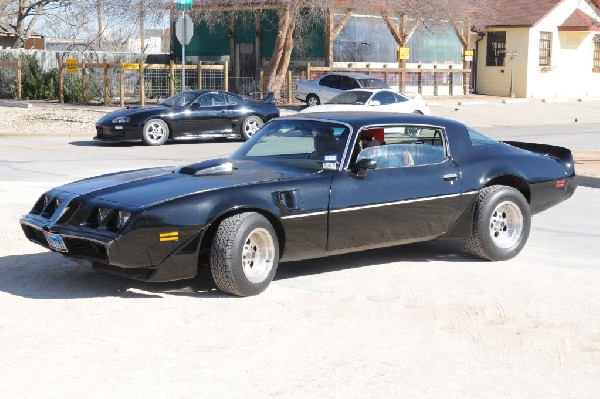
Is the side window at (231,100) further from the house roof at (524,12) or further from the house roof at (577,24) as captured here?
the house roof at (577,24)

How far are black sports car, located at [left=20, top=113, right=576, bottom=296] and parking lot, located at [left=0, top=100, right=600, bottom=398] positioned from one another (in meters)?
0.31

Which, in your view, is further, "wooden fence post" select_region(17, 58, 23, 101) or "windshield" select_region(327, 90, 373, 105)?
"wooden fence post" select_region(17, 58, 23, 101)

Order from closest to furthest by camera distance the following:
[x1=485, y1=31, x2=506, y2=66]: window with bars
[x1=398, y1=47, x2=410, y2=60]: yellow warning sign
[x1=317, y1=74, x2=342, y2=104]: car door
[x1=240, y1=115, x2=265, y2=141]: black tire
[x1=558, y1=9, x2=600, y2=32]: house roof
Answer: [x1=240, y1=115, x2=265, y2=141]: black tire → [x1=317, y1=74, x2=342, y2=104]: car door → [x1=398, y1=47, x2=410, y2=60]: yellow warning sign → [x1=485, y1=31, x2=506, y2=66]: window with bars → [x1=558, y1=9, x2=600, y2=32]: house roof

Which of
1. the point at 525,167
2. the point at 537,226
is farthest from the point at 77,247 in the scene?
the point at 537,226

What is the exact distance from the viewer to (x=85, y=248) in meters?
7.32

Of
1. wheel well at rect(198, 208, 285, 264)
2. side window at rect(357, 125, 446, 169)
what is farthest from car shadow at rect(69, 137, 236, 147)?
wheel well at rect(198, 208, 285, 264)

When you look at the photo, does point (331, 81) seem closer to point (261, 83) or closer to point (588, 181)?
point (261, 83)

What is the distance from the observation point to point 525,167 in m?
9.29

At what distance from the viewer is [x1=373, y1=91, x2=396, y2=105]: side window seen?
27.6 metres

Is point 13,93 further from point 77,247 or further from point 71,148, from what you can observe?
point 77,247

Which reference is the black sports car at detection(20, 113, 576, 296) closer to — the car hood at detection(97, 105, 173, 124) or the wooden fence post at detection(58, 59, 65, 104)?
the car hood at detection(97, 105, 173, 124)

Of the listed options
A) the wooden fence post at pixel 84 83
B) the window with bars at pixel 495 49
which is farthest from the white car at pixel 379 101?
A: the window with bars at pixel 495 49

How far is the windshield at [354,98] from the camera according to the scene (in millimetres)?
27498

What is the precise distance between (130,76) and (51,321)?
3229cm
